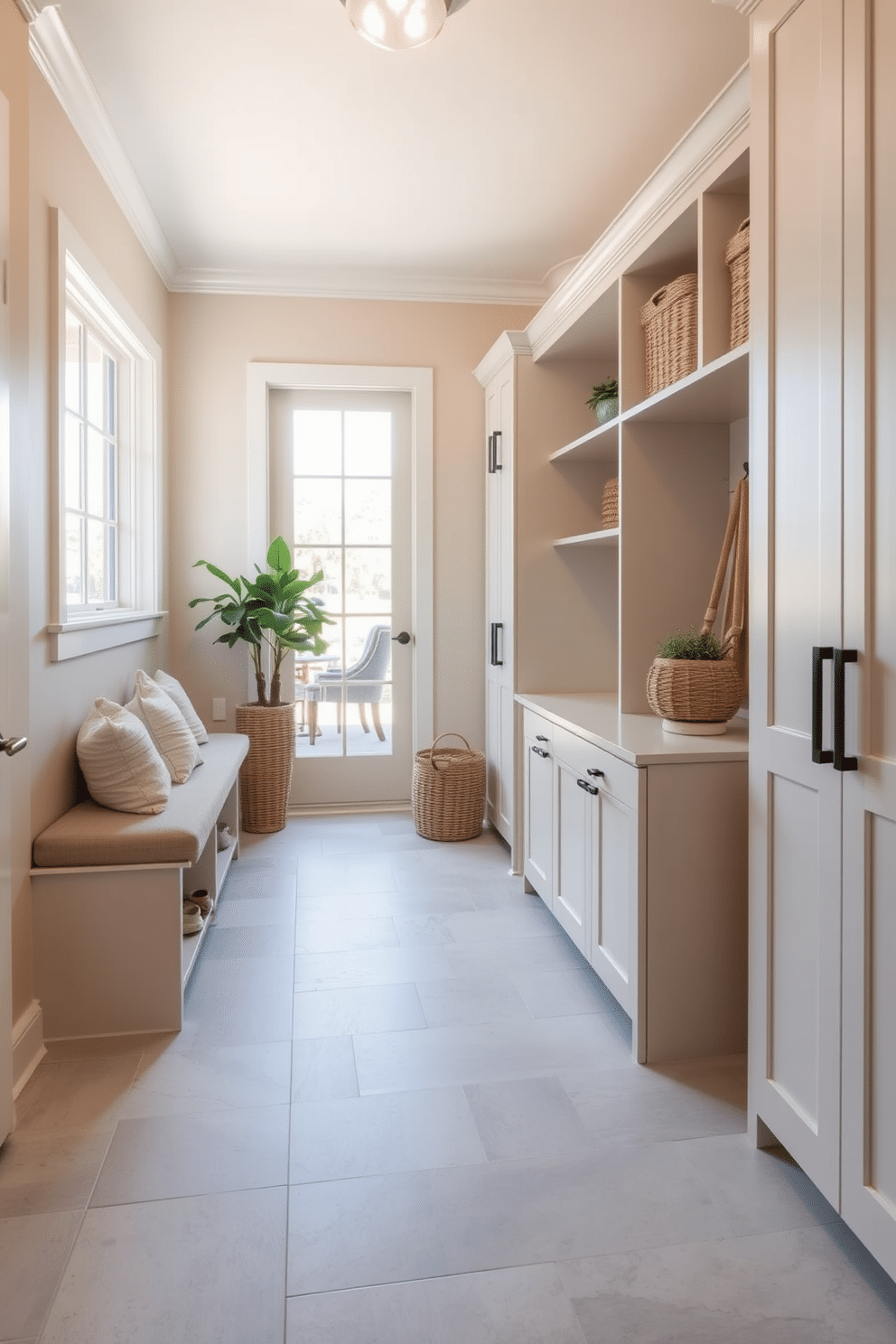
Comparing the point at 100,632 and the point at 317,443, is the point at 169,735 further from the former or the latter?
the point at 317,443

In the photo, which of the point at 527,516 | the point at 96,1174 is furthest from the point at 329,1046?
the point at 527,516

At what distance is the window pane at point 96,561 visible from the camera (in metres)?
3.44

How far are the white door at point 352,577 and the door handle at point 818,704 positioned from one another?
3.40 metres

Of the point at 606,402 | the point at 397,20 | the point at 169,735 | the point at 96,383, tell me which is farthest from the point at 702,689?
the point at 96,383

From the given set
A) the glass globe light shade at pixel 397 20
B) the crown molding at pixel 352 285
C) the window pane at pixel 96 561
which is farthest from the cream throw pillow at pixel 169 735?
the crown molding at pixel 352 285

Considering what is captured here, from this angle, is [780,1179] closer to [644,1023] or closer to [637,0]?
[644,1023]

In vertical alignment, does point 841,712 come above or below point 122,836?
above

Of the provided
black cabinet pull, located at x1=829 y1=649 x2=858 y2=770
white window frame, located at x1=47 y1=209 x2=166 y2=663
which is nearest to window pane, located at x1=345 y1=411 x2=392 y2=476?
white window frame, located at x1=47 y1=209 x2=166 y2=663

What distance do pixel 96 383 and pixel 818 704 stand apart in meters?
3.02

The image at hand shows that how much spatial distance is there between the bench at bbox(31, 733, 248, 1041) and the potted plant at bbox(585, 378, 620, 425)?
201 centimetres

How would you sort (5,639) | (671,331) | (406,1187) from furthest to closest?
(671,331), (5,639), (406,1187)

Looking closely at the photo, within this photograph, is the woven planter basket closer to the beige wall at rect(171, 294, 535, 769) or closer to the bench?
the beige wall at rect(171, 294, 535, 769)

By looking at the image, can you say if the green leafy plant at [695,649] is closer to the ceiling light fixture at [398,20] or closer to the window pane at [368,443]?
the ceiling light fixture at [398,20]

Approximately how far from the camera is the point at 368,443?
15.6 feet
